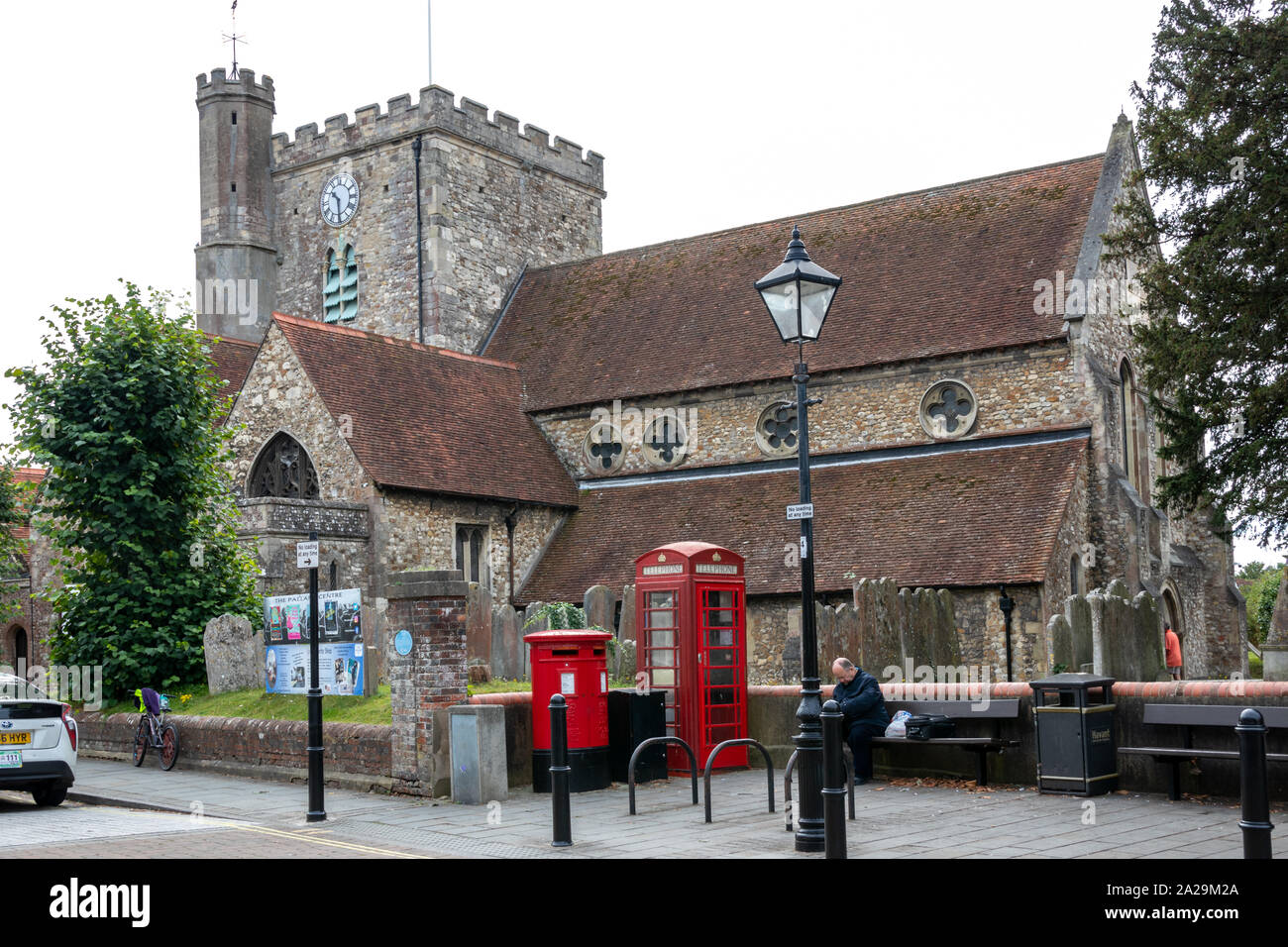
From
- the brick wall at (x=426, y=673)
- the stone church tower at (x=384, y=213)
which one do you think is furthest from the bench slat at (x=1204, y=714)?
the stone church tower at (x=384, y=213)

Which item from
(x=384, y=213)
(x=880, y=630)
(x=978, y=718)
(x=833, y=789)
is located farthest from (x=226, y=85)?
(x=833, y=789)

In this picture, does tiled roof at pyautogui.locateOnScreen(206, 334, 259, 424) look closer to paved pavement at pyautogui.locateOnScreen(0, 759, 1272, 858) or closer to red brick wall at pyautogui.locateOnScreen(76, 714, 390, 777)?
red brick wall at pyautogui.locateOnScreen(76, 714, 390, 777)

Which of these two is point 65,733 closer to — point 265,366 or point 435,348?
point 265,366

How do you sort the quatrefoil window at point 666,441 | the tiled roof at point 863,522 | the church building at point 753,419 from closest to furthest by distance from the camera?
the tiled roof at point 863,522 → the church building at point 753,419 → the quatrefoil window at point 666,441

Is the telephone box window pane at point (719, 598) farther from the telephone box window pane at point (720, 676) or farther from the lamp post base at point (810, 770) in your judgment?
the lamp post base at point (810, 770)

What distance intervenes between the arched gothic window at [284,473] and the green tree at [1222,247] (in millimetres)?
15559

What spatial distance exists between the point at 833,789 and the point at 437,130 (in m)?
29.5

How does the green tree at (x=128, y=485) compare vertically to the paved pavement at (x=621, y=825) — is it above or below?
above

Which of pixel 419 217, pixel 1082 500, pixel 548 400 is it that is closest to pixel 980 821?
pixel 1082 500

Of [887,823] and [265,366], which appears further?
[265,366]

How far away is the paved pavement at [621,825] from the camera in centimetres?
974

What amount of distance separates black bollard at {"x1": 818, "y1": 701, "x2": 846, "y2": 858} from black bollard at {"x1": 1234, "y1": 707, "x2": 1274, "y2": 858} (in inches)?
96.7

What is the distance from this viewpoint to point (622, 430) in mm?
29688

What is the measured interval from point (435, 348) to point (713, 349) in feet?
21.0
